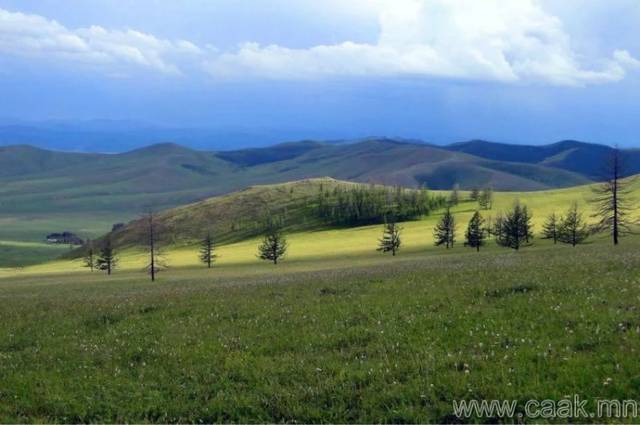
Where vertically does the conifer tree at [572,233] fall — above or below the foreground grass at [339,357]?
below

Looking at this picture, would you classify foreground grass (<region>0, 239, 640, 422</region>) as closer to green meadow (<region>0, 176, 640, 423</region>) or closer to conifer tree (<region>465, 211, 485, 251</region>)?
green meadow (<region>0, 176, 640, 423</region>)

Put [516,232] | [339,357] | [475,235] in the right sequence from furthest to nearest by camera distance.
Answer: [475,235] < [516,232] < [339,357]

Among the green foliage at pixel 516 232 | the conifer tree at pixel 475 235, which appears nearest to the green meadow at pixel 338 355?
the green foliage at pixel 516 232

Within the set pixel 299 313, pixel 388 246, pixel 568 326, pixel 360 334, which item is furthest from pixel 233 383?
pixel 388 246

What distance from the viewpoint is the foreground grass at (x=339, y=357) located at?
10.9 meters

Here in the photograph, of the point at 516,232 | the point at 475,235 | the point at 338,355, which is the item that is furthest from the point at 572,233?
the point at 338,355

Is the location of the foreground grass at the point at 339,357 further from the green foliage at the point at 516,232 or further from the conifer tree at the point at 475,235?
the conifer tree at the point at 475,235

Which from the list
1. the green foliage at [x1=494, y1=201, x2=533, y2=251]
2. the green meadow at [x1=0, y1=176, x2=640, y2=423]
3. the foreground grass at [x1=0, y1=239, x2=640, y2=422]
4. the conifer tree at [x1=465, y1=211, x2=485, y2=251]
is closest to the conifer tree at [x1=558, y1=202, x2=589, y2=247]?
the green foliage at [x1=494, y1=201, x2=533, y2=251]

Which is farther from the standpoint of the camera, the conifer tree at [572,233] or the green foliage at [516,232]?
the green foliage at [516,232]

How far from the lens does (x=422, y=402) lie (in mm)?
10680

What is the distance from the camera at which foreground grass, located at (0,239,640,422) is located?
10.9m

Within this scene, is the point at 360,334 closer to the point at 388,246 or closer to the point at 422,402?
the point at 422,402

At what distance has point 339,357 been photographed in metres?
13.4

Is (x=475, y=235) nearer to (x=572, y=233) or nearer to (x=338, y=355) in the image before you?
(x=572, y=233)
